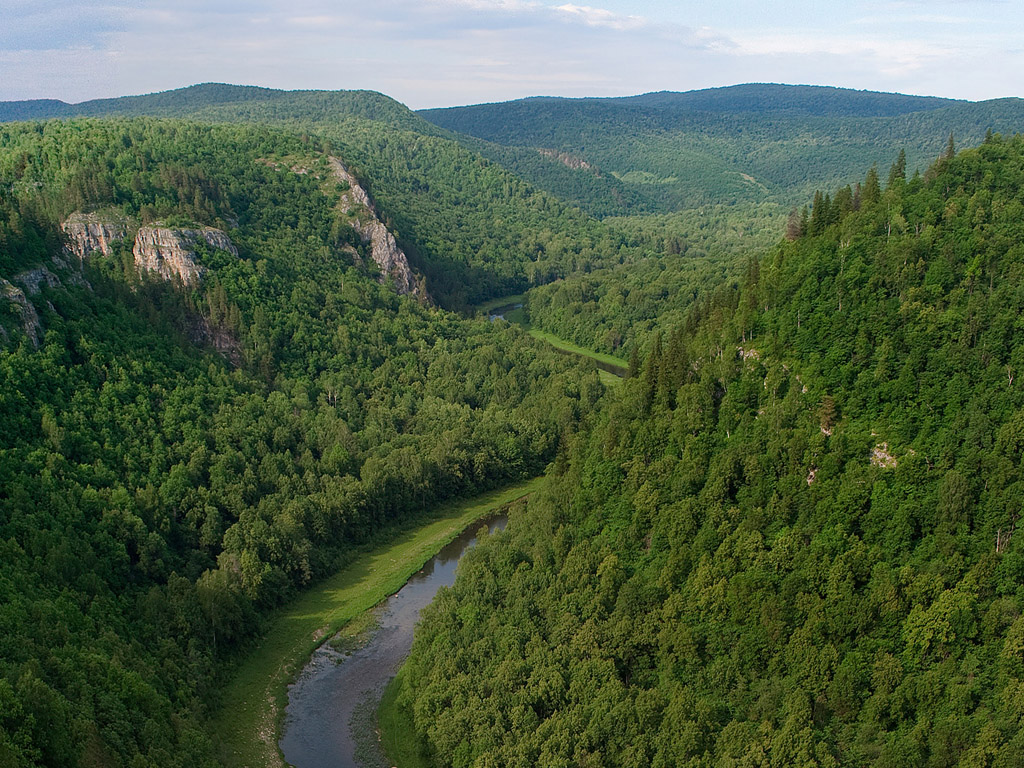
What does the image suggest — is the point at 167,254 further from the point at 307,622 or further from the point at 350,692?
the point at 350,692

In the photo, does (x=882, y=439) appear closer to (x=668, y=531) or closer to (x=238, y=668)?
(x=668, y=531)

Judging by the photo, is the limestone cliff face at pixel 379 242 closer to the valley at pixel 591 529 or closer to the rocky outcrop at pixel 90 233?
the rocky outcrop at pixel 90 233

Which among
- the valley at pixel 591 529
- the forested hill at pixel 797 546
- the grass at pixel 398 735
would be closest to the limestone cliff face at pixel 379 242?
the valley at pixel 591 529

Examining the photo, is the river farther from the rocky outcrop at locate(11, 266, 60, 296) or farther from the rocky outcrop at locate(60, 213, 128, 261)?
the rocky outcrop at locate(60, 213, 128, 261)

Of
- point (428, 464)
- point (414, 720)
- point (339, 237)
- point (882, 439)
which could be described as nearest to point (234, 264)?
point (339, 237)

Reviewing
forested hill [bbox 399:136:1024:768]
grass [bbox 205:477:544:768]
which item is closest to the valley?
forested hill [bbox 399:136:1024:768]

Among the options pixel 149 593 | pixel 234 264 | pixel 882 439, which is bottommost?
pixel 149 593

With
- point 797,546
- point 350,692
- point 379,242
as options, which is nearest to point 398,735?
point 350,692

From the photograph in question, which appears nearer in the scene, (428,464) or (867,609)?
(867,609)
